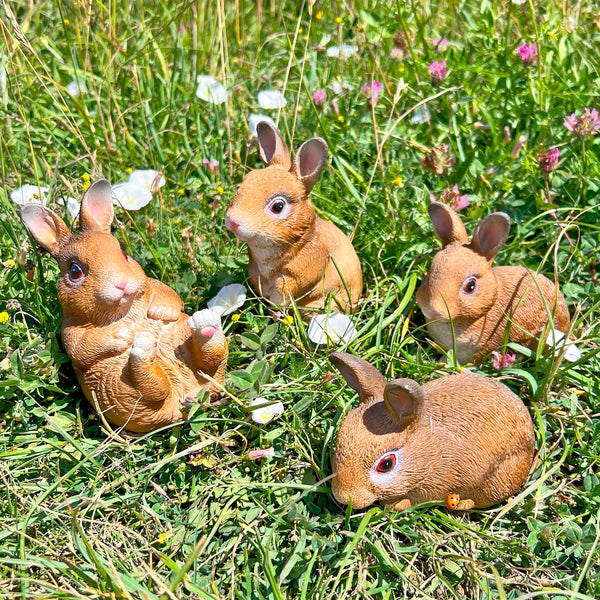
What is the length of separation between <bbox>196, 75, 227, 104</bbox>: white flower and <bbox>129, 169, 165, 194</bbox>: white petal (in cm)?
78

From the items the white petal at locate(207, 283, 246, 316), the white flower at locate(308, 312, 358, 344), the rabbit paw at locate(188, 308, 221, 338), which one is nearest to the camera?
the rabbit paw at locate(188, 308, 221, 338)

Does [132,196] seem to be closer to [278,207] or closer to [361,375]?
[278,207]

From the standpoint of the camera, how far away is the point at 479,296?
3.39 meters

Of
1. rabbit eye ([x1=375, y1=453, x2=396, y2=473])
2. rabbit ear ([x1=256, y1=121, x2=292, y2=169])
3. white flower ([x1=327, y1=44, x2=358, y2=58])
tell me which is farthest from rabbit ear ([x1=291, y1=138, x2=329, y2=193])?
white flower ([x1=327, y1=44, x2=358, y2=58])

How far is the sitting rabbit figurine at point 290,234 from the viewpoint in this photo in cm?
333

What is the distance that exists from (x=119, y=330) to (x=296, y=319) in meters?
0.89

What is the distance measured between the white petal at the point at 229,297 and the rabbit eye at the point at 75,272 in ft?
2.61

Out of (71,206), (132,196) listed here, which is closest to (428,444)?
(132,196)

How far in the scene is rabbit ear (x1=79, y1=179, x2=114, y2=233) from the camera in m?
3.12

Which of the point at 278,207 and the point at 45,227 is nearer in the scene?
the point at 45,227

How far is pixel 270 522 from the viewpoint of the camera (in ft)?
10.2

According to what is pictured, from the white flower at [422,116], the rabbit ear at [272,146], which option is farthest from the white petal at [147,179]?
the white flower at [422,116]

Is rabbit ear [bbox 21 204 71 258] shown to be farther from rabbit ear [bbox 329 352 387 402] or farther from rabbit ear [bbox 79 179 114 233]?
rabbit ear [bbox 329 352 387 402]

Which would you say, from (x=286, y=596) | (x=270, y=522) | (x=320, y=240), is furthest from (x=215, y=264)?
(x=286, y=596)
